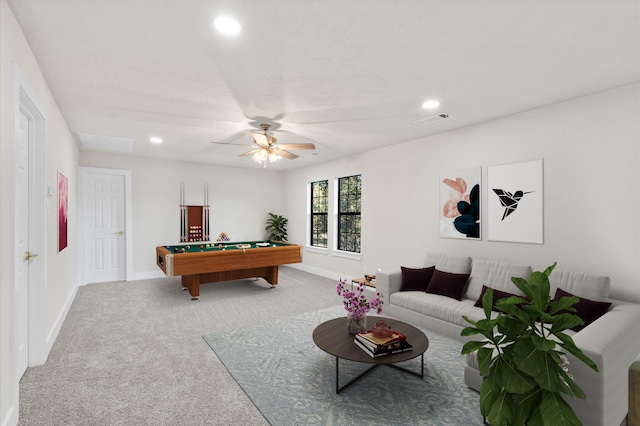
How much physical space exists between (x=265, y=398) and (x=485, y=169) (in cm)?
350

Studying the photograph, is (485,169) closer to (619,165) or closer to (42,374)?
(619,165)

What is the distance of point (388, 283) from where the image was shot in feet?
13.1

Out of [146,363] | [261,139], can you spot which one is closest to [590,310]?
[261,139]

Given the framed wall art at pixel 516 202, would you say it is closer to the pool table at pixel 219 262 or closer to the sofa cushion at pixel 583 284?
the sofa cushion at pixel 583 284

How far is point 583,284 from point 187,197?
684 cm

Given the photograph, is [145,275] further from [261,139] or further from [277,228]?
[261,139]

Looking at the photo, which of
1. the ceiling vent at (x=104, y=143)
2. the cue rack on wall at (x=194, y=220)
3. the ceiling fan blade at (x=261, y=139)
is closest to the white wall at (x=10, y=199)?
the ceiling vent at (x=104, y=143)

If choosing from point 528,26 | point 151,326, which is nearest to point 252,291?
point 151,326

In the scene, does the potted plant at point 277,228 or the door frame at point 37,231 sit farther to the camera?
the potted plant at point 277,228

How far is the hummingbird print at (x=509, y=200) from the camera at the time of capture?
11.8ft

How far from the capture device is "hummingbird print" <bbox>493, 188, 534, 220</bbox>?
361 cm

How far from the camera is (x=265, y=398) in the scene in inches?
90.9

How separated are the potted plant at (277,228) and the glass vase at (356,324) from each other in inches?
204

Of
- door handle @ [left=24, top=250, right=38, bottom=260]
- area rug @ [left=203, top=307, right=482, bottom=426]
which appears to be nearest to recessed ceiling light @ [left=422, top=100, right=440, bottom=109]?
area rug @ [left=203, top=307, right=482, bottom=426]
